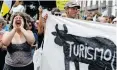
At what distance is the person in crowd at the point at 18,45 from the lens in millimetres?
6203

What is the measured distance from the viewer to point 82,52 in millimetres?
5551

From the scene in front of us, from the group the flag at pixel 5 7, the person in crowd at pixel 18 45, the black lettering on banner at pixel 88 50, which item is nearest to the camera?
the black lettering on banner at pixel 88 50

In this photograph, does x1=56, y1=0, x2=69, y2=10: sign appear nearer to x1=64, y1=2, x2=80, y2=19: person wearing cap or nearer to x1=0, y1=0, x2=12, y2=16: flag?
x1=0, y1=0, x2=12, y2=16: flag

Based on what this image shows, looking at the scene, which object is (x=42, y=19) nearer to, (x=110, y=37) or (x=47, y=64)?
(x=47, y=64)

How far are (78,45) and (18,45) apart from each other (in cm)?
103

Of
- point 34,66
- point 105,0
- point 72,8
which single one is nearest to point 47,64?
point 34,66

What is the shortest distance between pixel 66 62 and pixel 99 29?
2.53 feet

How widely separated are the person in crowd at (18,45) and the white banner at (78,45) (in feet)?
0.87

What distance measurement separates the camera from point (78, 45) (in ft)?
18.5

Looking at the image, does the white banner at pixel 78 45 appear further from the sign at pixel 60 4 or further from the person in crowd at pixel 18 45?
the sign at pixel 60 4

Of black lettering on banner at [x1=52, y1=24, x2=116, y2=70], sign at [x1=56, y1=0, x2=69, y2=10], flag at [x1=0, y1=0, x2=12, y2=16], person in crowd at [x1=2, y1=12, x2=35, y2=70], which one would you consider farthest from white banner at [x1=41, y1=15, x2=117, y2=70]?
flag at [x1=0, y1=0, x2=12, y2=16]

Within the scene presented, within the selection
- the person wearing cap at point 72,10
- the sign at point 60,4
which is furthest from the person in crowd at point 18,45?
the sign at point 60,4

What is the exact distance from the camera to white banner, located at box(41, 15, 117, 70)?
17.0ft

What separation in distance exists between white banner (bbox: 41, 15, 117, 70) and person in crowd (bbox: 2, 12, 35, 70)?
0.27 m
